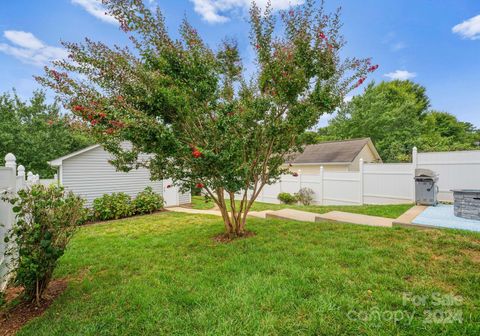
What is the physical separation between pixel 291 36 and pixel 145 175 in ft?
30.2

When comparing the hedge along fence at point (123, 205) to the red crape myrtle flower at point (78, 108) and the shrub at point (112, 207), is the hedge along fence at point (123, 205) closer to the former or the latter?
the shrub at point (112, 207)

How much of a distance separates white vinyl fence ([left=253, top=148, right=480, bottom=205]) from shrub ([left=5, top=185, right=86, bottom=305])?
4735 mm

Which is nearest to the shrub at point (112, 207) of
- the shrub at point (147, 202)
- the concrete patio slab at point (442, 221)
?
the shrub at point (147, 202)

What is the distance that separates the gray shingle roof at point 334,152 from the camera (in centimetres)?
1446

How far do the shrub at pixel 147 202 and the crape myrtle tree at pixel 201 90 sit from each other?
5.85 meters

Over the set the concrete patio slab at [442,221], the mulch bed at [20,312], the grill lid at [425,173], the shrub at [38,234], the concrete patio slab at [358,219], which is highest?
the grill lid at [425,173]

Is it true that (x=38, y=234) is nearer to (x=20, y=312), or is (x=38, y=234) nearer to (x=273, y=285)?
(x=20, y=312)

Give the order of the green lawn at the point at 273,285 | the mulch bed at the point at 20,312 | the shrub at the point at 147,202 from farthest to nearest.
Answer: the shrub at the point at 147,202, the mulch bed at the point at 20,312, the green lawn at the point at 273,285

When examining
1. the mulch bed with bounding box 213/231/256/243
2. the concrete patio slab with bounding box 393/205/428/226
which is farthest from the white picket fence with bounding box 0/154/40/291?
the concrete patio slab with bounding box 393/205/428/226

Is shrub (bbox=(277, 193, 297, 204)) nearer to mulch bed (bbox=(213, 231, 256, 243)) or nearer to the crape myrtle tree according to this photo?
mulch bed (bbox=(213, 231, 256, 243))

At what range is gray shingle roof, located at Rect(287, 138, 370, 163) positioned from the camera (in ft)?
47.4

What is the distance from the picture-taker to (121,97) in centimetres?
359

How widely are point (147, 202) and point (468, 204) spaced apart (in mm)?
10477

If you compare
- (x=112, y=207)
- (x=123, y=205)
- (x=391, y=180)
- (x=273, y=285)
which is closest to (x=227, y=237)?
(x=273, y=285)
